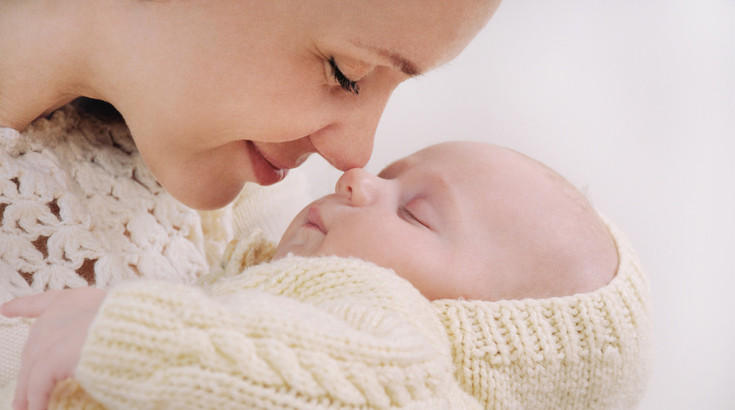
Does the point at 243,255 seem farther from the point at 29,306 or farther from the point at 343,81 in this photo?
the point at 29,306

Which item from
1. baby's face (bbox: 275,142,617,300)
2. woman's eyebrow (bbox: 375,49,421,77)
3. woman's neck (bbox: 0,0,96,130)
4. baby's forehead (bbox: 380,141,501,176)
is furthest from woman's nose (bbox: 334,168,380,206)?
woman's neck (bbox: 0,0,96,130)

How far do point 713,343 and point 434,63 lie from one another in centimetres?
112

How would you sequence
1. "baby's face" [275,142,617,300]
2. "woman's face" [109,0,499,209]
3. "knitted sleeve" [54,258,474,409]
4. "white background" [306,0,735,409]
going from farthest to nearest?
"white background" [306,0,735,409] → "baby's face" [275,142,617,300] → "woman's face" [109,0,499,209] → "knitted sleeve" [54,258,474,409]

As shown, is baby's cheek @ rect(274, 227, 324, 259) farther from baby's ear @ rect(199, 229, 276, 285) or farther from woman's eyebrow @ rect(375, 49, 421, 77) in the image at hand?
woman's eyebrow @ rect(375, 49, 421, 77)

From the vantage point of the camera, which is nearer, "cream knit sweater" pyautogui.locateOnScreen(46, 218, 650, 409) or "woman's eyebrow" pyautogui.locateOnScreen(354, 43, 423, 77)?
"cream knit sweater" pyautogui.locateOnScreen(46, 218, 650, 409)

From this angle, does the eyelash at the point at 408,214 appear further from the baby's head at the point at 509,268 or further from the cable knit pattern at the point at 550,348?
the cable knit pattern at the point at 550,348

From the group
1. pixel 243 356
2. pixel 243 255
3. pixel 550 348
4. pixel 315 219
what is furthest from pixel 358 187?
pixel 243 356

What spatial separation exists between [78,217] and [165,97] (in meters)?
0.23

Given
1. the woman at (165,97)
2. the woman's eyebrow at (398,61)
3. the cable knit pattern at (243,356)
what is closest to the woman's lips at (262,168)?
the woman at (165,97)

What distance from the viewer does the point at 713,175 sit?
5.47ft

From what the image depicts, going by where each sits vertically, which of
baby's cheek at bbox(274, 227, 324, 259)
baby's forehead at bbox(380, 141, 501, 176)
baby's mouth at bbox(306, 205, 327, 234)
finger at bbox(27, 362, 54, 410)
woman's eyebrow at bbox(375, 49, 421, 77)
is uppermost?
woman's eyebrow at bbox(375, 49, 421, 77)

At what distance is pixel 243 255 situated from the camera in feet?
3.61

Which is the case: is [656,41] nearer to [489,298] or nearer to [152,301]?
[489,298]

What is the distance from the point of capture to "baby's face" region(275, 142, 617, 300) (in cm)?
97
